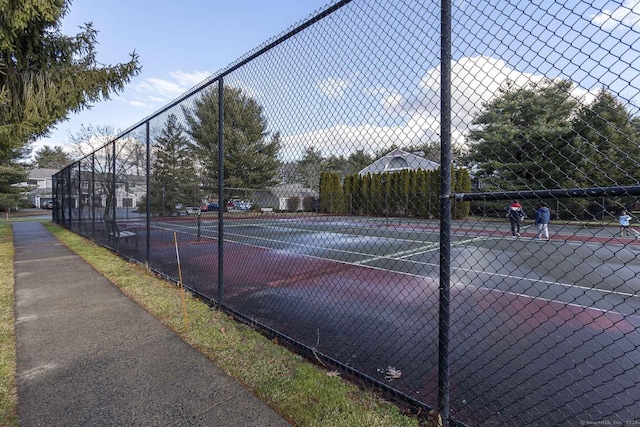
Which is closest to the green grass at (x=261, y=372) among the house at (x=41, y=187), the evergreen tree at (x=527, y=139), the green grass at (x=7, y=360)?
the green grass at (x=7, y=360)

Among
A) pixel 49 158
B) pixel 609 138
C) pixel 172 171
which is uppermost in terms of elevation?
pixel 49 158

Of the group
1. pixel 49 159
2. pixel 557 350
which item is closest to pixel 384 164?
pixel 557 350

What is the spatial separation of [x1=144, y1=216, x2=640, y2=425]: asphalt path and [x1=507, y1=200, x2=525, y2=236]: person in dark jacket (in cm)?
13

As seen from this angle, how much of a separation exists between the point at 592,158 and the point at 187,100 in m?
4.58

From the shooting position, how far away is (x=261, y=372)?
2584 millimetres

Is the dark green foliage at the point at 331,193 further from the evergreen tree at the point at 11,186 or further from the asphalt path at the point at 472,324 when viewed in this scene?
the evergreen tree at the point at 11,186

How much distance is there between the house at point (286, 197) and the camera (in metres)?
3.50

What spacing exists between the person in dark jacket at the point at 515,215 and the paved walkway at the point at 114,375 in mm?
2068

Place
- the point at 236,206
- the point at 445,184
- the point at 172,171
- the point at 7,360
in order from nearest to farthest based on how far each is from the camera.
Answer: the point at 445,184 → the point at 7,360 → the point at 236,206 → the point at 172,171

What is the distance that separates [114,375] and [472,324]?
3681mm

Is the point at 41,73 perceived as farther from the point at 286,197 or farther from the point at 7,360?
the point at 286,197

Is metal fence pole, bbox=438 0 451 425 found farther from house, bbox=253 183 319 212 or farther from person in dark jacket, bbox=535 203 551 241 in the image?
house, bbox=253 183 319 212

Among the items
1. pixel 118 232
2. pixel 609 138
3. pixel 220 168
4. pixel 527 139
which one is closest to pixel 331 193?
pixel 220 168

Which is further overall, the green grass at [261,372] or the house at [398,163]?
the house at [398,163]
